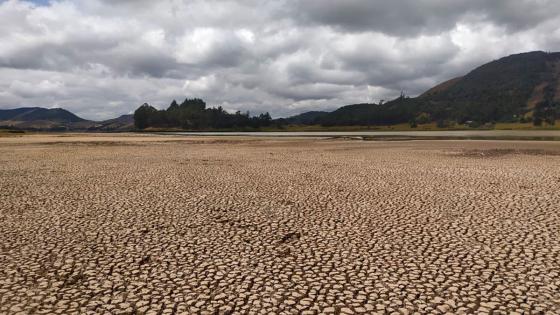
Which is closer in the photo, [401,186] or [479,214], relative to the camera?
[479,214]

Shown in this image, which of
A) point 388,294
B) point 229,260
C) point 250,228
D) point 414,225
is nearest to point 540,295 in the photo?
point 388,294

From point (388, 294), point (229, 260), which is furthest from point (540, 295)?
point (229, 260)

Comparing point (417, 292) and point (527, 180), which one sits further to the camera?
point (527, 180)

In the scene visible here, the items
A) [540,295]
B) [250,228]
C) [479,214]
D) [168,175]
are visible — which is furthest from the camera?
[168,175]

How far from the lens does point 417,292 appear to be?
7.91m

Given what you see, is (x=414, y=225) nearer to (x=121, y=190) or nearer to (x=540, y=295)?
(x=540, y=295)

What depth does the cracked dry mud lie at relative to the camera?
7.57 m

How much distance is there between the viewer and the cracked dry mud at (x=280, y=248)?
24.8ft

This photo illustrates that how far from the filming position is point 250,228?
12.9m

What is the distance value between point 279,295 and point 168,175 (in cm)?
2001

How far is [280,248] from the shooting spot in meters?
10.8

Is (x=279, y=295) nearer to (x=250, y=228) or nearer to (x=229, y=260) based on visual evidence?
(x=229, y=260)

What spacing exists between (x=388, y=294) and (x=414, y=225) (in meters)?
5.89

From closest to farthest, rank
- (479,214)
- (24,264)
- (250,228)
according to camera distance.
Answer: (24,264)
(250,228)
(479,214)
